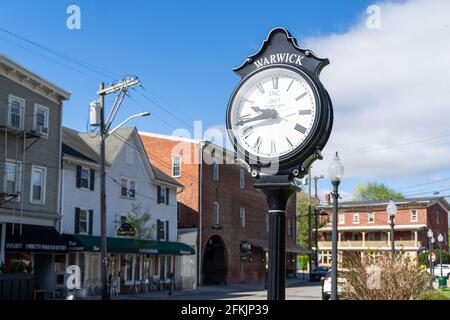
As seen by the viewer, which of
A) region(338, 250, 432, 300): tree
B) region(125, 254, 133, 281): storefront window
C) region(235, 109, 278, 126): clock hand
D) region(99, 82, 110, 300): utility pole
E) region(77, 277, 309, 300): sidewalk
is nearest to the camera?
region(235, 109, 278, 126): clock hand

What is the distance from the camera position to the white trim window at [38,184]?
29.3 m

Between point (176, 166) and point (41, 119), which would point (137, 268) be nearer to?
point (176, 166)

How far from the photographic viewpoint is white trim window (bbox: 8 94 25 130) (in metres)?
27.7

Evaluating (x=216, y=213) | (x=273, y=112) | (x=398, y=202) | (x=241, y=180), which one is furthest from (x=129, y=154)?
(x=398, y=202)

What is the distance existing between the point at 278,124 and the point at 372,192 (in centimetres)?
9533

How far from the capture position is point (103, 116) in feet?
86.7

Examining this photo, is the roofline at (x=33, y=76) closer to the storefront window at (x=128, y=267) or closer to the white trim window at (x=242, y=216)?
the storefront window at (x=128, y=267)

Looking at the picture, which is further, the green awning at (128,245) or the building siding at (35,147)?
the green awning at (128,245)

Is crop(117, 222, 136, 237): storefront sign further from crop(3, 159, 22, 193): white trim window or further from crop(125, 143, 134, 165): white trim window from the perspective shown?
crop(3, 159, 22, 193): white trim window

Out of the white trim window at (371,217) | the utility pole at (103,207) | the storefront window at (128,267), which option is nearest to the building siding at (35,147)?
the utility pole at (103,207)

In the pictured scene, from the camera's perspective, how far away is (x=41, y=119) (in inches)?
1181

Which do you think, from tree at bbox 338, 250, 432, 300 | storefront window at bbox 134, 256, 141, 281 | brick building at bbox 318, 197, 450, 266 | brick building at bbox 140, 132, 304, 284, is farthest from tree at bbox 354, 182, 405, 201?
tree at bbox 338, 250, 432, 300

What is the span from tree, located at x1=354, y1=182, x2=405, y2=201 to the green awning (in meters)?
60.0

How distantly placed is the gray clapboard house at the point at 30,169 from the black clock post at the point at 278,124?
76.7 feet
